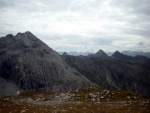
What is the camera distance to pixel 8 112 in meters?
32.2

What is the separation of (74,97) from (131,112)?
45.7 meters

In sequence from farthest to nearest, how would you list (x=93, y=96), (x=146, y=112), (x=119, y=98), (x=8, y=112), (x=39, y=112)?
(x=93, y=96)
(x=119, y=98)
(x=146, y=112)
(x=39, y=112)
(x=8, y=112)

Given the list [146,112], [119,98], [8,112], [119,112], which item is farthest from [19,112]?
[119,98]

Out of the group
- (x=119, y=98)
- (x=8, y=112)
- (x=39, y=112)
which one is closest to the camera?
(x=8, y=112)

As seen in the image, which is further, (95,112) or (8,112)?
(95,112)

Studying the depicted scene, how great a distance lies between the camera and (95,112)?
3656 cm

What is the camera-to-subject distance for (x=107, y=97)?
74.3 meters

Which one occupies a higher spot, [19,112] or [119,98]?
[19,112]

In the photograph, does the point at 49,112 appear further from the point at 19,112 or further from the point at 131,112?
the point at 131,112

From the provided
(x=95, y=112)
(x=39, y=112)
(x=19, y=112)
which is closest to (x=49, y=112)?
(x=39, y=112)

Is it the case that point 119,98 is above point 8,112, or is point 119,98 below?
below

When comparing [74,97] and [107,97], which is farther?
[74,97]

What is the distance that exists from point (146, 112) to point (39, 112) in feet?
64.3

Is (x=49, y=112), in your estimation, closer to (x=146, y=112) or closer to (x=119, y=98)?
(x=146, y=112)
